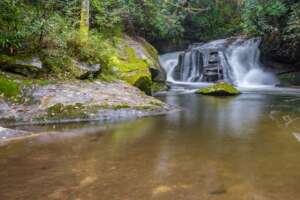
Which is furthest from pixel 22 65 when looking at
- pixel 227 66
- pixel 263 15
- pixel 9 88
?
pixel 263 15

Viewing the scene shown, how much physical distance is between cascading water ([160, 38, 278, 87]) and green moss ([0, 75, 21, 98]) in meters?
13.1

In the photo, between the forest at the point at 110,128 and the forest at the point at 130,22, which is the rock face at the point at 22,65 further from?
the forest at the point at 130,22

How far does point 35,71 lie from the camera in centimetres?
792

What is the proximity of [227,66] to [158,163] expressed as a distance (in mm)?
16225

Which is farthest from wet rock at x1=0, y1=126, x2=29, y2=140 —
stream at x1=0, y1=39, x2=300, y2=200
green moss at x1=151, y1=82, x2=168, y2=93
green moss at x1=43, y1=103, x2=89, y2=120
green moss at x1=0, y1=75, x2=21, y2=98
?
green moss at x1=151, y1=82, x2=168, y2=93

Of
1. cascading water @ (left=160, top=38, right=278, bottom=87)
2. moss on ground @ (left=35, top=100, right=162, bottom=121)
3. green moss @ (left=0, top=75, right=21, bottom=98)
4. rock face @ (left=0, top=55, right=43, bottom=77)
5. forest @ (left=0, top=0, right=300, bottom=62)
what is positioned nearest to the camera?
moss on ground @ (left=35, top=100, right=162, bottom=121)

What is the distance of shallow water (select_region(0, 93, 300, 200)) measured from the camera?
323cm

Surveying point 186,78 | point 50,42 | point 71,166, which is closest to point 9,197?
point 71,166

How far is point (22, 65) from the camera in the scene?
7734 mm

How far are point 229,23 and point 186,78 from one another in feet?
30.4

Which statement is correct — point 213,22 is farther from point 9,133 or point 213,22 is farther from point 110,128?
point 9,133

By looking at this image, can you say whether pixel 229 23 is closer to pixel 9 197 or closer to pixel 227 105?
pixel 227 105

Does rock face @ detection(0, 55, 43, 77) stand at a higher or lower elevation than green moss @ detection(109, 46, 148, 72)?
lower

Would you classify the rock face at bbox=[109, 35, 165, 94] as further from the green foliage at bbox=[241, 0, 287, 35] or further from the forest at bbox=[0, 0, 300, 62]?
the green foliage at bbox=[241, 0, 287, 35]
